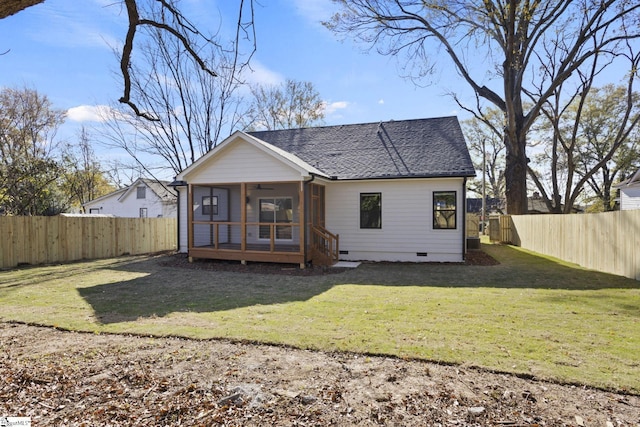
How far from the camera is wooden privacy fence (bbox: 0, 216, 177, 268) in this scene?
11.4 m

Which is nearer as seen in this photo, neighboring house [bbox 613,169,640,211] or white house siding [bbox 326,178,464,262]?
white house siding [bbox 326,178,464,262]

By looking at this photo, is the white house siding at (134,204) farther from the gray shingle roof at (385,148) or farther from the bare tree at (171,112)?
the gray shingle roof at (385,148)

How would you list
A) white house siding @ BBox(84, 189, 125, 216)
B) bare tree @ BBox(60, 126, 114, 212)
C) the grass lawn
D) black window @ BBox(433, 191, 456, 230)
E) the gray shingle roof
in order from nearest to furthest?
the grass lawn < black window @ BBox(433, 191, 456, 230) < the gray shingle roof < bare tree @ BBox(60, 126, 114, 212) < white house siding @ BBox(84, 189, 125, 216)

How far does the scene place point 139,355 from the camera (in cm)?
399

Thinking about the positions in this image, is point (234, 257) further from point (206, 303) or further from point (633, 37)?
point (633, 37)

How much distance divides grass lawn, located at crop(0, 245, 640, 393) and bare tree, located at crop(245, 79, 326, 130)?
1989 centimetres

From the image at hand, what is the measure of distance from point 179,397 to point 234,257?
8.81 meters

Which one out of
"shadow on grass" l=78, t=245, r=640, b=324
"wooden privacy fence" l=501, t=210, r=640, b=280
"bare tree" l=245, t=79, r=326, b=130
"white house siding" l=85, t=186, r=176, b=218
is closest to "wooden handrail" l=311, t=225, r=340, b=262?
"shadow on grass" l=78, t=245, r=640, b=324

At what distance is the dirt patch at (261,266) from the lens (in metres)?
10.5

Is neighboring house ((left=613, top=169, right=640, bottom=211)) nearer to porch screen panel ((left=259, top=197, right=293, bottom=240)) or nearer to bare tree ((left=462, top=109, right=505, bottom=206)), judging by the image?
bare tree ((left=462, top=109, right=505, bottom=206))

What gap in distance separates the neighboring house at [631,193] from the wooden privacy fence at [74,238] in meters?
22.9

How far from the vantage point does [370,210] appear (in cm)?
1280

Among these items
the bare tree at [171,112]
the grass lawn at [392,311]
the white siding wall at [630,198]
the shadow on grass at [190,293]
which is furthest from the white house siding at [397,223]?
the white siding wall at [630,198]

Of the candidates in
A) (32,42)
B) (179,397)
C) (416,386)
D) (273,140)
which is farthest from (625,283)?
(273,140)
